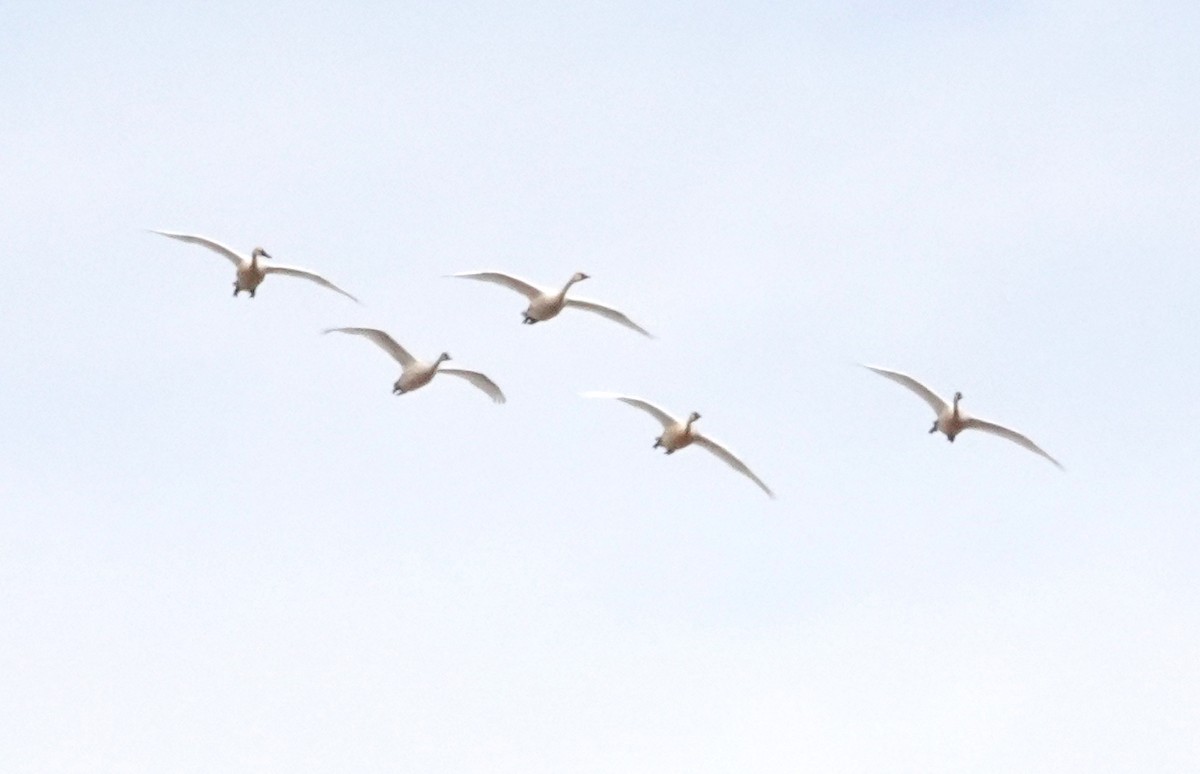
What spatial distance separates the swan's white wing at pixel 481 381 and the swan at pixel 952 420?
9449 millimetres

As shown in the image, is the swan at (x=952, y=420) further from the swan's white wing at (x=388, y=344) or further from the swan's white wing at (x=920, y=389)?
the swan's white wing at (x=388, y=344)

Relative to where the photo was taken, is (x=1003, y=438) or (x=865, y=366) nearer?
(x=865, y=366)

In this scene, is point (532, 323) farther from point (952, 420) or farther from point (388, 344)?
point (952, 420)

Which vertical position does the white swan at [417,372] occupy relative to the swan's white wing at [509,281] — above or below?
below

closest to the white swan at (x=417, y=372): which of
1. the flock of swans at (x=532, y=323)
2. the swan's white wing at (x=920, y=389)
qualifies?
the flock of swans at (x=532, y=323)

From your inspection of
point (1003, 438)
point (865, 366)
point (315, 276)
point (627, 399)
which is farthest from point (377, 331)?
point (1003, 438)

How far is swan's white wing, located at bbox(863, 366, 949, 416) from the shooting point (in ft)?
208

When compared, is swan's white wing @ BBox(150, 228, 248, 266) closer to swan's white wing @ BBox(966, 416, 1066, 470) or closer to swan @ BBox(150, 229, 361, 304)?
swan @ BBox(150, 229, 361, 304)

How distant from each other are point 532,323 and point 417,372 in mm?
3044

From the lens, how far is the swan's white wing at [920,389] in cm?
6328

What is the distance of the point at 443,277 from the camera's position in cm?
5997

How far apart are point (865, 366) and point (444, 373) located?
10.4 m

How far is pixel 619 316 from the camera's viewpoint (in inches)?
2539

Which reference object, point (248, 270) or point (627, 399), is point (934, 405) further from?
point (248, 270)
